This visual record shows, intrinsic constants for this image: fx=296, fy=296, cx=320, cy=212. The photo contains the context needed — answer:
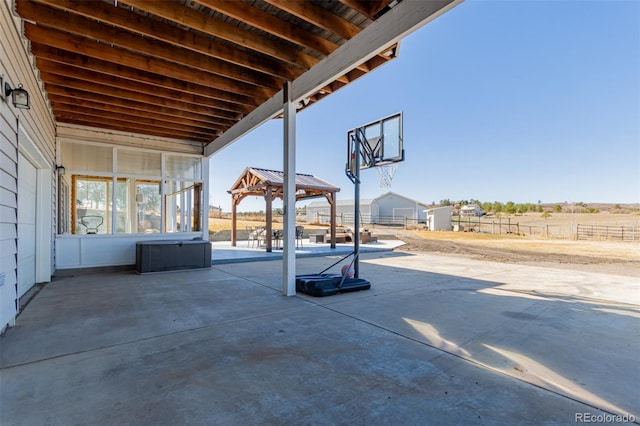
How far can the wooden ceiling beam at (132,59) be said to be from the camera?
11.4 ft

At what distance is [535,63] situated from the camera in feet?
54.8

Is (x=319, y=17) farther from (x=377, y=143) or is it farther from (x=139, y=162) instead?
(x=139, y=162)

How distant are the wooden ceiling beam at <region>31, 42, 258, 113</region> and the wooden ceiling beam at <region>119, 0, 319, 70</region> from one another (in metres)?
1.58

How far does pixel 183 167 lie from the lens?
7949mm

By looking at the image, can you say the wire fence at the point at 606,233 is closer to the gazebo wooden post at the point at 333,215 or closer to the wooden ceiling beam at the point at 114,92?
the gazebo wooden post at the point at 333,215

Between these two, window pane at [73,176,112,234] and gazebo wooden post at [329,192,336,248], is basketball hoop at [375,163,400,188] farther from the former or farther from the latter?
window pane at [73,176,112,234]

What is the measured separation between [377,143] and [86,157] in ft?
21.4

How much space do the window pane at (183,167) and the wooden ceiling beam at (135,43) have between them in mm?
4124

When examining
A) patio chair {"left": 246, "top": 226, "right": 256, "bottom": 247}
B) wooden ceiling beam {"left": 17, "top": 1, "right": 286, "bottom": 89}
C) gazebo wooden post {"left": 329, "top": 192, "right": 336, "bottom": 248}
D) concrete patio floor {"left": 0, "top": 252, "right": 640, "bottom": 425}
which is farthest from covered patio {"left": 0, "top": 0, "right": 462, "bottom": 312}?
gazebo wooden post {"left": 329, "top": 192, "right": 336, "bottom": 248}

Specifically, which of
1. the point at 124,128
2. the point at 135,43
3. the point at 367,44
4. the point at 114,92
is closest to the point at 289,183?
the point at 367,44

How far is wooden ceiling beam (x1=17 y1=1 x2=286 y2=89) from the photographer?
10.4 feet

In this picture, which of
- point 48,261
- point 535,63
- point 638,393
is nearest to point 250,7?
point 638,393

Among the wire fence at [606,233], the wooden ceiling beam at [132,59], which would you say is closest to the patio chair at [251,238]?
the wooden ceiling beam at [132,59]

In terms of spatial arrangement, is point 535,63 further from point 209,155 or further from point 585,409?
point 585,409
